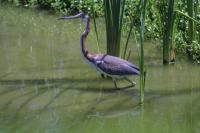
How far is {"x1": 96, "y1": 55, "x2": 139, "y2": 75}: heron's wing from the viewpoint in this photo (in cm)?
628

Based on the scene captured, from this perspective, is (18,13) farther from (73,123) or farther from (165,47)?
(73,123)

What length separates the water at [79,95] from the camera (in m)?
5.39

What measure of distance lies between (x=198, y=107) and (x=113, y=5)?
1662mm

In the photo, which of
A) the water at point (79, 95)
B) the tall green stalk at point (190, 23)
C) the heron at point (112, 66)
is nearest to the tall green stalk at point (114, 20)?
the heron at point (112, 66)

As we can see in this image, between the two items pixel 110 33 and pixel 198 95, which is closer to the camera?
pixel 198 95

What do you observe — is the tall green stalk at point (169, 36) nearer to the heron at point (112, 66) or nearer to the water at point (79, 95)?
the water at point (79, 95)

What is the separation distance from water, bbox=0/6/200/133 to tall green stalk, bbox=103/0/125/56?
1.54 feet

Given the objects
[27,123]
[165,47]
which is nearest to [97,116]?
[27,123]

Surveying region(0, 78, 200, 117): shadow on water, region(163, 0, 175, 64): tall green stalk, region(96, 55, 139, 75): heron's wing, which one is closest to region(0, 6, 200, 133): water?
region(0, 78, 200, 117): shadow on water

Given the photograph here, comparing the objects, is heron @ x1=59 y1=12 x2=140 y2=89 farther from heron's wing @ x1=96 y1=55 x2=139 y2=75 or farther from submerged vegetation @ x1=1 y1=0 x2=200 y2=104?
submerged vegetation @ x1=1 y1=0 x2=200 y2=104

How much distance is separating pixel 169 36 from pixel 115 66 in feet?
3.96

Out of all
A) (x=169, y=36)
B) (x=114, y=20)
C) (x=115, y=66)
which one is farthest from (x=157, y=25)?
(x=115, y=66)

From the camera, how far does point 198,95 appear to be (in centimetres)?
627

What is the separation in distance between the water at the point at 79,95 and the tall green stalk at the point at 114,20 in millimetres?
469
